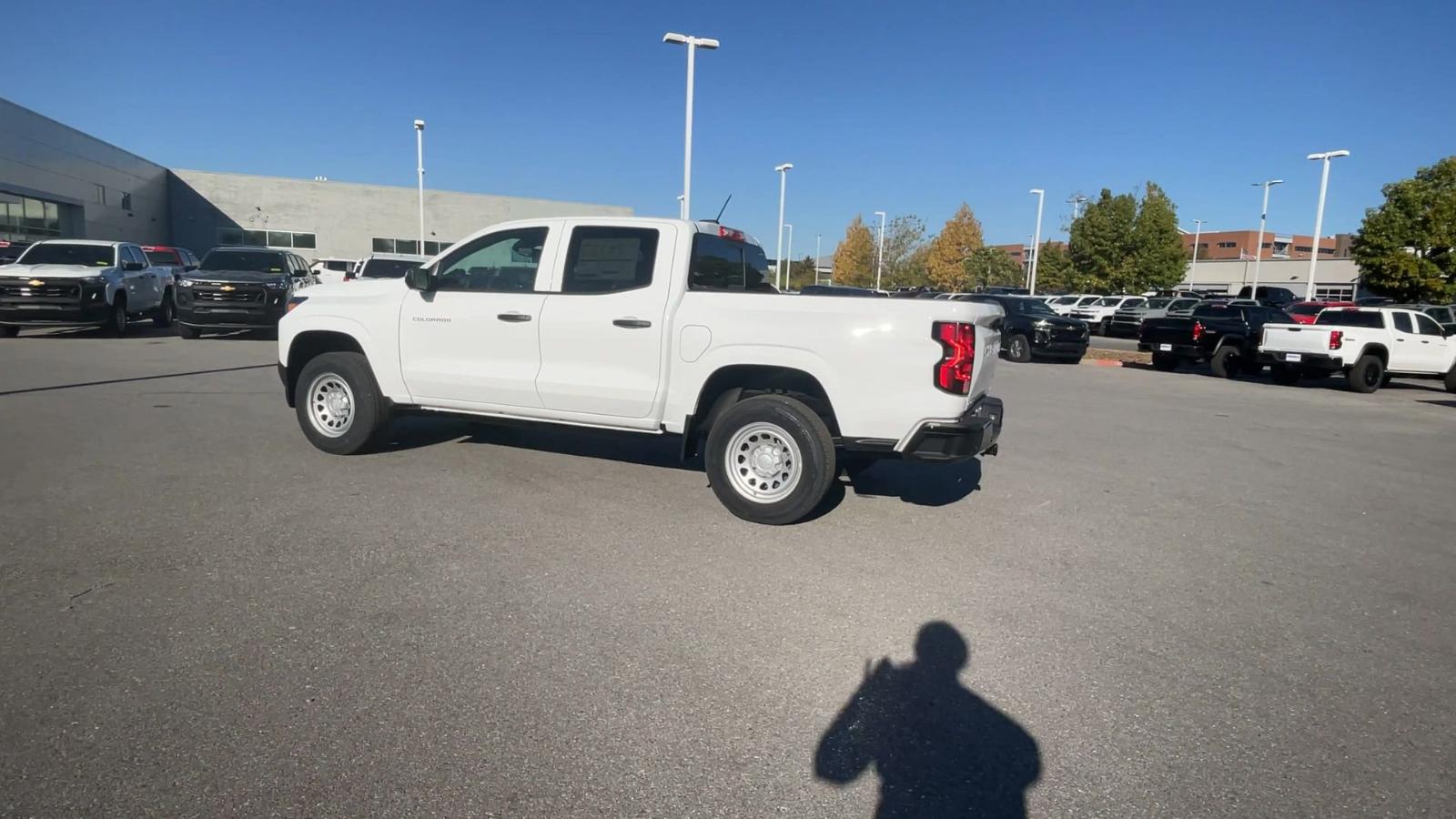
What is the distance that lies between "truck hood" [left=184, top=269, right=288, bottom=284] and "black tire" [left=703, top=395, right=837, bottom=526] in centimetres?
1411

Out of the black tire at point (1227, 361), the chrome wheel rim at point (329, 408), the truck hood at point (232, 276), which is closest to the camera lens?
the chrome wheel rim at point (329, 408)

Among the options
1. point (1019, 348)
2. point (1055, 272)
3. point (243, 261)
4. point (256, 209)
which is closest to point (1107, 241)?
point (1055, 272)

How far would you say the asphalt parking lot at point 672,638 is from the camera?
2842 mm

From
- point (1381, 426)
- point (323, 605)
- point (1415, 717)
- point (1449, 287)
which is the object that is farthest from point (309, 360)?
point (1449, 287)

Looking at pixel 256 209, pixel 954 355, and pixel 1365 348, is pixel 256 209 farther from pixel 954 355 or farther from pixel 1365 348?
pixel 954 355

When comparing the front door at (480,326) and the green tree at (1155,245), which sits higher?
the green tree at (1155,245)

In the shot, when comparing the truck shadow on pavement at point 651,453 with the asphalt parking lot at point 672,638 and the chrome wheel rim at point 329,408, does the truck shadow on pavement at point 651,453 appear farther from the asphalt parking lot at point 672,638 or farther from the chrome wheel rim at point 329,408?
the chrome wheel rim at point 329,408

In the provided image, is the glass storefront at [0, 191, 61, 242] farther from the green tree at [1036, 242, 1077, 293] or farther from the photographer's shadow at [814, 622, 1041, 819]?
the green tree at [1036, 242, 1077, 293]

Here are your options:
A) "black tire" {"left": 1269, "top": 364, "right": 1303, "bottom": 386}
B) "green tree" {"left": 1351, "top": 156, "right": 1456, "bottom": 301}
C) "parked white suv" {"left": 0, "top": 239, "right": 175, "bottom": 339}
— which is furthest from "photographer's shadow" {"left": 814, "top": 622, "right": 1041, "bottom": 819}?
"green tree" {"left": 1351, "top": 156, "right": 1456, "bottom": 301}

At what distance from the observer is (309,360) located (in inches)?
287

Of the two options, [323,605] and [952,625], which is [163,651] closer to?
[323,605]

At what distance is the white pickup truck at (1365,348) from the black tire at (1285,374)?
0.05 metres

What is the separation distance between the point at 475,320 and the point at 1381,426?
12.2 metres

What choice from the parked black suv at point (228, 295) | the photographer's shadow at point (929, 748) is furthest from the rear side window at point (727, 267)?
the parked black suv at point (228, 295)
